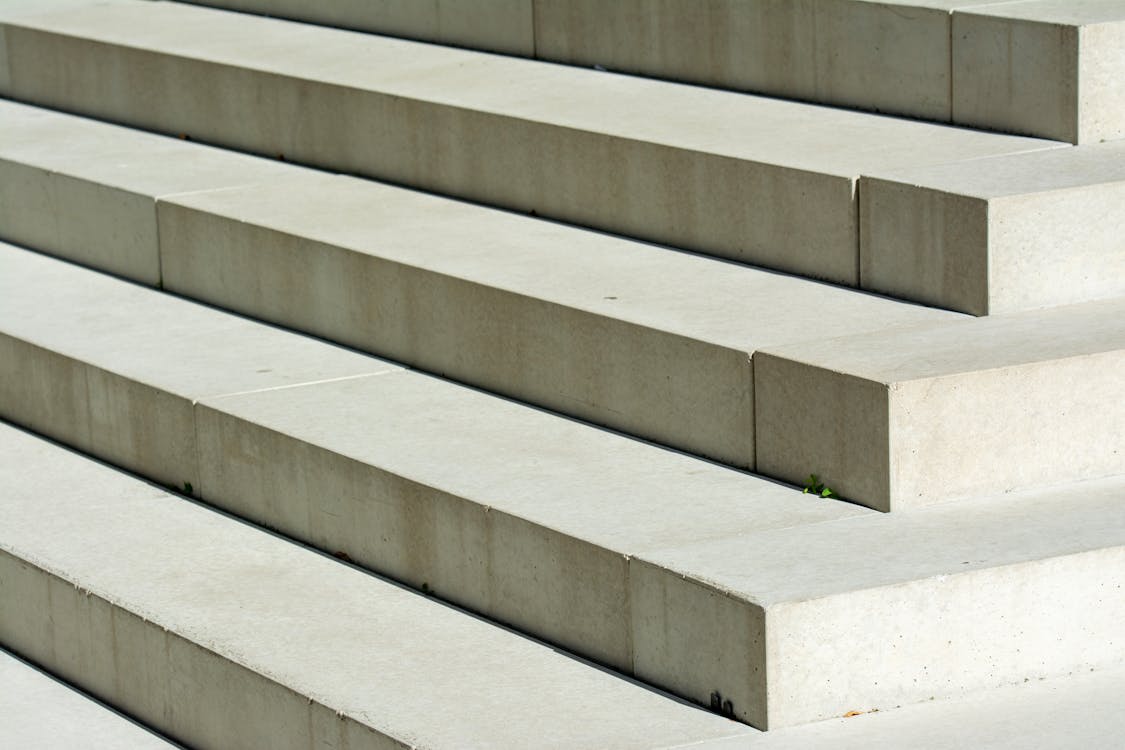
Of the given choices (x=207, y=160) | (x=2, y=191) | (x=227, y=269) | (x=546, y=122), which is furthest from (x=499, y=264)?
(x=2, y=191)

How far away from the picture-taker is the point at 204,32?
8734 mm

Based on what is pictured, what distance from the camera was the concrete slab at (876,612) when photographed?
409cm

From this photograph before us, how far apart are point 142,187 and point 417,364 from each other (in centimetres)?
181

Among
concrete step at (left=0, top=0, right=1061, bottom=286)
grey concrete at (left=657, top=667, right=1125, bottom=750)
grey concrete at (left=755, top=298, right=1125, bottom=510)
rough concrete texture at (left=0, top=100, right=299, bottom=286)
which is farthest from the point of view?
rough concrete texture at (left=0, top=100, right=299, bottom=286)

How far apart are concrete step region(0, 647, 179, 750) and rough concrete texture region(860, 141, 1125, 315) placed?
2.24 meters

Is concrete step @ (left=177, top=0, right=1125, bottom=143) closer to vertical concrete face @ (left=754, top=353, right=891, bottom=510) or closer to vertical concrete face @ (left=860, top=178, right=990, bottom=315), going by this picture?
vertical concrete face @ (left=860, top=178, right=990, bottom=315)

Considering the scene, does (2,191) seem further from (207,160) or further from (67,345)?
(67,345)

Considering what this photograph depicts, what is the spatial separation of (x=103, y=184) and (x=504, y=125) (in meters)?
1.70

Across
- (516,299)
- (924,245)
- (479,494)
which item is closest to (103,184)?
(516,299)

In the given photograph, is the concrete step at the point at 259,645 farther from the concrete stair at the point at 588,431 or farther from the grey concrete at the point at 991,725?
the grey concrete at the point at 991,725

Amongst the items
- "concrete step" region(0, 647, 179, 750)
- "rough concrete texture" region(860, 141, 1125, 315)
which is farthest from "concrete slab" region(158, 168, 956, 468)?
"concrete step" region(0, 647, 179, 750)

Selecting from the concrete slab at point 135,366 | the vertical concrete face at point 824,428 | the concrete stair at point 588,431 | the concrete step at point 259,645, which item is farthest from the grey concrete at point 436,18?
the vertical concrete face at point 824,428

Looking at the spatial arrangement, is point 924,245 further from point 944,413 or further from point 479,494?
point 479,494

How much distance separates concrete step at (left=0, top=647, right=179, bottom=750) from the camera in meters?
5.02
